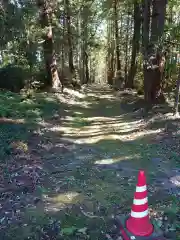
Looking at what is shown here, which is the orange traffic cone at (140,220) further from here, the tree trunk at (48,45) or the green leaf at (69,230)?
the tree trunk at (48,45)

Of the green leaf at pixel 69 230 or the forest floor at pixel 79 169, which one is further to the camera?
the forest floor at pixel 79 169

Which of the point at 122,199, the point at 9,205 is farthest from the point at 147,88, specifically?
the point at 9,205

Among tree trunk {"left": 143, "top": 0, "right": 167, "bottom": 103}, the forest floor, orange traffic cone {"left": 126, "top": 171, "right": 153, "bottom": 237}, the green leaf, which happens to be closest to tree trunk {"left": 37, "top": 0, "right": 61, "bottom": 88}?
the forest floor

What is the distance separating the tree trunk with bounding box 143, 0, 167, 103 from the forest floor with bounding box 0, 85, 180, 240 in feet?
2.99

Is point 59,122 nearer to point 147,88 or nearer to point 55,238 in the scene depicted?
point 147,88

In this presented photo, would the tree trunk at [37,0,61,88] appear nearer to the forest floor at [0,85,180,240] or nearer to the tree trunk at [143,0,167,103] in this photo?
the forest floor at [0,85,180,240]

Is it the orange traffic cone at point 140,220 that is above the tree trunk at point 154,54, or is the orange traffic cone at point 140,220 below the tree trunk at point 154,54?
below

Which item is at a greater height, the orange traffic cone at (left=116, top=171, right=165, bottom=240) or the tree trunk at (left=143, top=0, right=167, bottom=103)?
the tree trunk at (left=143, top=0, right=167, bottom=103)

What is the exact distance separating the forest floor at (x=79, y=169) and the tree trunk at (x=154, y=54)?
0.91 metres

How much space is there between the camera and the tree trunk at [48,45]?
648 inches

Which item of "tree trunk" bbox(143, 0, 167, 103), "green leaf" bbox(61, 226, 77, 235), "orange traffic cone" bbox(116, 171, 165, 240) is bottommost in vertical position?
"green leaf" bbox(61, 226, 77, 235)

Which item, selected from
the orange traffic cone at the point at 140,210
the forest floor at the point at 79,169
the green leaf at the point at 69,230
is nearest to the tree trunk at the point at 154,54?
the forest floor at the point at 79,169

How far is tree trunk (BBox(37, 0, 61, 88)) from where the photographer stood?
16.5m

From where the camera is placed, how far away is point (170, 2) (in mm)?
16984
